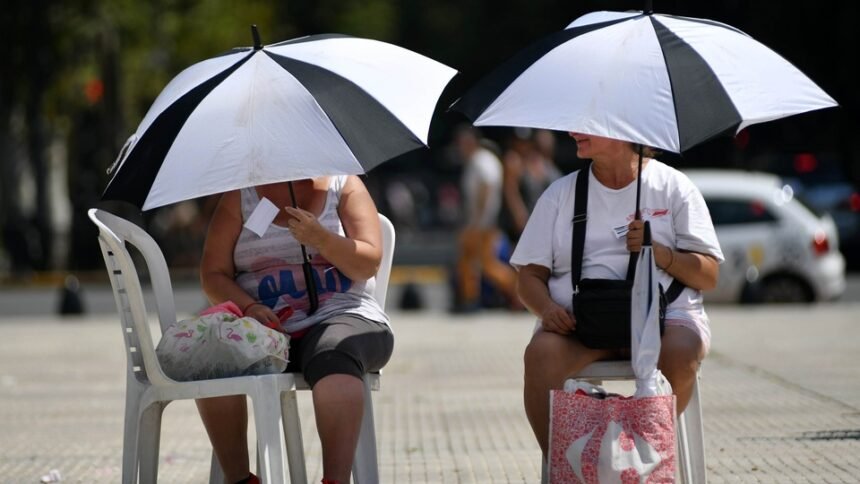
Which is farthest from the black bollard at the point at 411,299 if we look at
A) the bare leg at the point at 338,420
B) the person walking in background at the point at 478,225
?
the bare leg at the point at 338,420

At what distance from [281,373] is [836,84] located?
96.9ft

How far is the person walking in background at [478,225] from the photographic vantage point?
16.4 m

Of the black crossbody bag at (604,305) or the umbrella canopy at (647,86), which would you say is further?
the black crossbody bag at (604,305)

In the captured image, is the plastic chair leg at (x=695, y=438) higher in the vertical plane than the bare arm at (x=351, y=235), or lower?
lower

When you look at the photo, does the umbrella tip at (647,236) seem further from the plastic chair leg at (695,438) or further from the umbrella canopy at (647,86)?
the plastic chair leg at (695,438)

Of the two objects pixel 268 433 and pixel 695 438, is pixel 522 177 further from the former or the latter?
pixel 268 433

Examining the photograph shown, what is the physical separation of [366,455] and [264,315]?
595 millimetres

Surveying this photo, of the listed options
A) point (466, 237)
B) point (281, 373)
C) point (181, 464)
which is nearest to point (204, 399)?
point (281, 373)

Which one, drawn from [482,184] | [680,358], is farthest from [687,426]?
[482,184]

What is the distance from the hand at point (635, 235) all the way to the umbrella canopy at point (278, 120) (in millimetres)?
761

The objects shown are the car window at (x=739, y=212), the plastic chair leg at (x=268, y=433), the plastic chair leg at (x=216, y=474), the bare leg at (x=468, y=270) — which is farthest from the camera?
the car window at (x=739, y=212)

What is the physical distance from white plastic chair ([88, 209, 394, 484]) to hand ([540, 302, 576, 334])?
0.63 metres

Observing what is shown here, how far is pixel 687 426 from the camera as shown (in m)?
5.65

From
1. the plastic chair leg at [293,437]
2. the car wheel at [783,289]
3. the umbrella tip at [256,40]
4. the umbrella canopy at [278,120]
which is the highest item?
the umbrella tip at [256,40]
